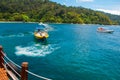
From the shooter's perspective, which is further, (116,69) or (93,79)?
(116,69)

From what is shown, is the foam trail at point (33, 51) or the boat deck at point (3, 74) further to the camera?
the foam trail at point (33, 51)

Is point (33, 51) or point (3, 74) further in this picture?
point (33, 51)

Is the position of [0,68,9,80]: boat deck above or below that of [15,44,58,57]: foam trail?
above

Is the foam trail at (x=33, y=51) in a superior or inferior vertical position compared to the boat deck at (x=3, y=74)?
inferior

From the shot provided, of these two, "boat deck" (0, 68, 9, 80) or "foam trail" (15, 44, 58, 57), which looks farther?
"foam trail" (15, 44, 58, 57)

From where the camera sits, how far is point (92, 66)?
37531 mm

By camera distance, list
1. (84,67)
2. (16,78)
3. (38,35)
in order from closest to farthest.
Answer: (16,78) < (84,67) < (38,35)

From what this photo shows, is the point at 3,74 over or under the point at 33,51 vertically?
over

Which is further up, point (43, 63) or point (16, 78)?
point (16, 78)

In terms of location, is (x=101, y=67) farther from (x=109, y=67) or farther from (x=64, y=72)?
(x=64, y=72)

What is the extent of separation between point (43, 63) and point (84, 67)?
7.01m

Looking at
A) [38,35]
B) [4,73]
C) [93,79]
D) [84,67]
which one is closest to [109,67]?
[84,67]

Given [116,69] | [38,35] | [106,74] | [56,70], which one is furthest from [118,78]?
[38,35]

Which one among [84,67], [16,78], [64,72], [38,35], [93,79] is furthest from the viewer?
[38,35]
